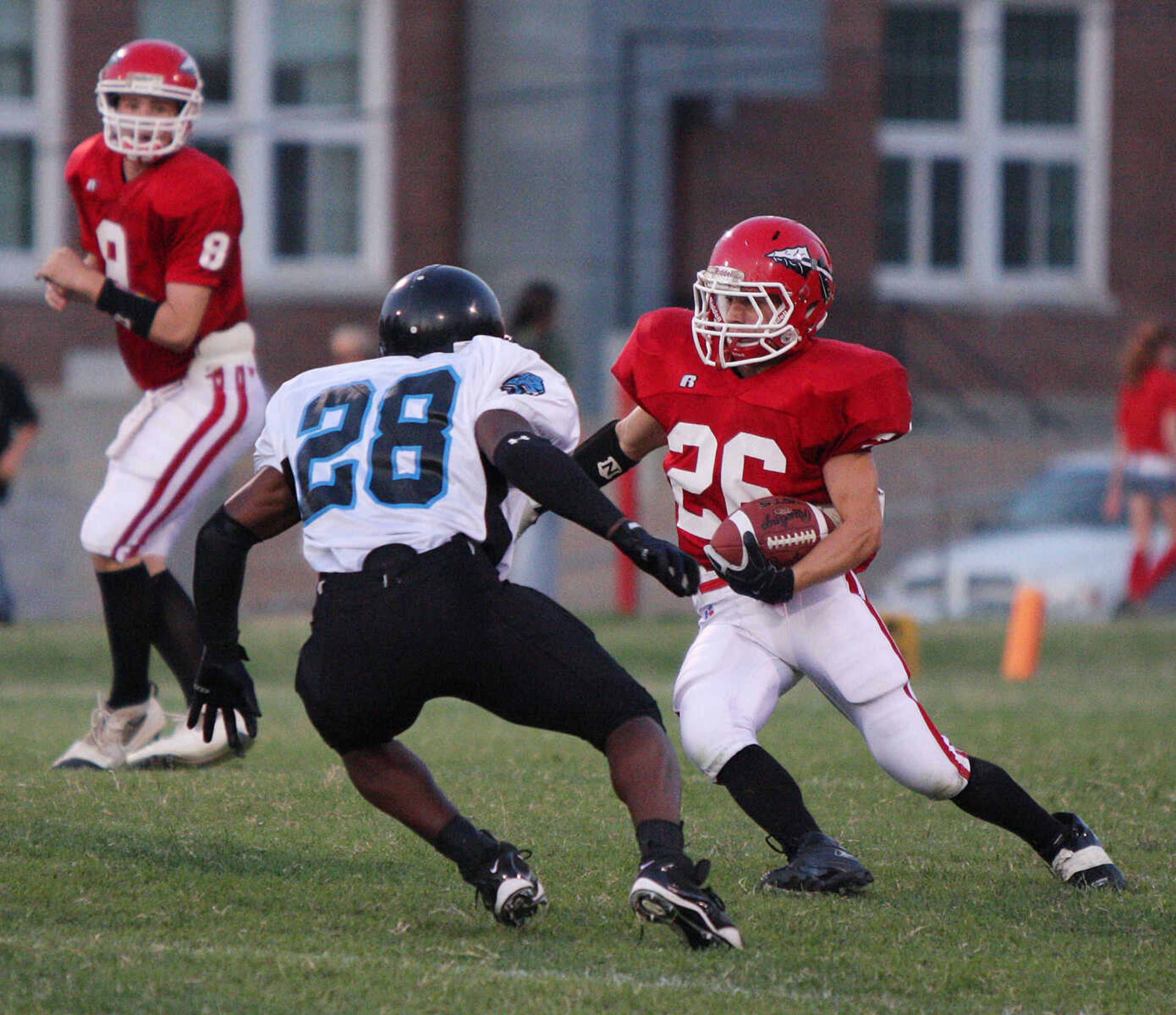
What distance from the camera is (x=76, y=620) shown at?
12836mm

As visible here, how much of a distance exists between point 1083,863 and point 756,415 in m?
1.30

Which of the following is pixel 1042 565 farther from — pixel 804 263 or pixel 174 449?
pixel 804 263

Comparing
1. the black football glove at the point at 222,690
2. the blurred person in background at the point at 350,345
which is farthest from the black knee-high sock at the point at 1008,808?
the blurred person in background at the point at 350,345

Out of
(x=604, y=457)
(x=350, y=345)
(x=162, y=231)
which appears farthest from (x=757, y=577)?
(x=350, y=345)

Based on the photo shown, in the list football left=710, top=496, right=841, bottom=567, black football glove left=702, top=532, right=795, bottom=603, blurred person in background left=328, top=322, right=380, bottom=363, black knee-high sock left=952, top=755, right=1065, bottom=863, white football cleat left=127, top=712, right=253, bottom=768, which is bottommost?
white football cleat left=127, top=712, right=253, bottom=768

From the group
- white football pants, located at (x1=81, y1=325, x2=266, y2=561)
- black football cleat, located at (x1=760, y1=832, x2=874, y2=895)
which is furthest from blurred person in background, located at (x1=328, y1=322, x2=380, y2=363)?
black football cleat, located at (x1=760, y1=832, x2=874, y2=895)

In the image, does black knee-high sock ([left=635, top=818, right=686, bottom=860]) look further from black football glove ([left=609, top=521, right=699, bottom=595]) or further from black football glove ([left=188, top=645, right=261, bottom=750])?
black football glove ([left=188, top=645, right=261, bottom=750])

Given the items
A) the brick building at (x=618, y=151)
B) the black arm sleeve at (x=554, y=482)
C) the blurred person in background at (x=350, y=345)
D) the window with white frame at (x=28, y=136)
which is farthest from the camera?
the brick building at (x=618, y=151)

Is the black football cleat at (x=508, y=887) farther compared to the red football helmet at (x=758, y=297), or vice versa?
the red football helmet at (x=758, y=297)

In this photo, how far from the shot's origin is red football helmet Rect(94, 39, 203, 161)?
18.2 feet

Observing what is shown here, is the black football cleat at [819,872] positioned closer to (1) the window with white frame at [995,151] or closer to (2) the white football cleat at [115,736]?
(2) the white football cleat at [115,736]

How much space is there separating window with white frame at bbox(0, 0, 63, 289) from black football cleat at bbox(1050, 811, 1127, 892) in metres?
13.5

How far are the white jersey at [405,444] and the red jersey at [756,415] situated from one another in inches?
23.5

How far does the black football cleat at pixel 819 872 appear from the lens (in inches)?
165
